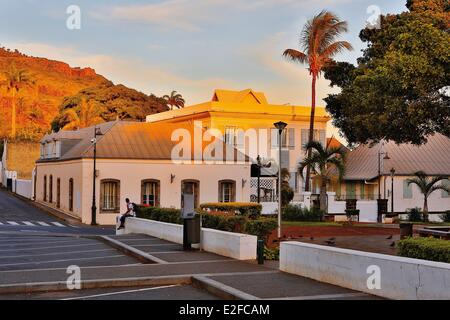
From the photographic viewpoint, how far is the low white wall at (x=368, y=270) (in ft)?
28.1

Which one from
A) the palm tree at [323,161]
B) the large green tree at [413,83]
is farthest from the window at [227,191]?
the large green tree at [413,83]

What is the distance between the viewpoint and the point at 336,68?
138 feet

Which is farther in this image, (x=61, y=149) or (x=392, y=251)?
(x=61, y=149)

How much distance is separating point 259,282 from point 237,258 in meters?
4.01

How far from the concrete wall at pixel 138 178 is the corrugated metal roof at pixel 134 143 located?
0.50 metres

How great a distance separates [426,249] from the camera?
10711 mm

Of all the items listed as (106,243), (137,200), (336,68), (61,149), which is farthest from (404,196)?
(106,243)

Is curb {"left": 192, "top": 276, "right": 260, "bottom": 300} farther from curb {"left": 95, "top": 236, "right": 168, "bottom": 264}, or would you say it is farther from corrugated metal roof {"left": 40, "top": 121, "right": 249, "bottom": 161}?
corrugated metal roof {"left": 40, "top": 121, "right": 249, "bottom": 161}

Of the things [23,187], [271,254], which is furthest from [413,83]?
[23,187]

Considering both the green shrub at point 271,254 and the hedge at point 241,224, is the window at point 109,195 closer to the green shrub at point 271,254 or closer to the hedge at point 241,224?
the hedge at point 241,224

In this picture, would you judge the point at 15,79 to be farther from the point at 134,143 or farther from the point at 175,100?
the point at 134,143

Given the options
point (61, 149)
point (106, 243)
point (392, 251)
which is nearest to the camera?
point (392, 251)
